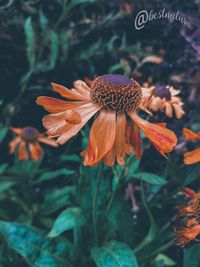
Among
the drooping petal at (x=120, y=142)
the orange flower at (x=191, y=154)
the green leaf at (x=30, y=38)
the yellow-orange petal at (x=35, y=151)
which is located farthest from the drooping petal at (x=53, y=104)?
the green leaf at (x=30, y=38)

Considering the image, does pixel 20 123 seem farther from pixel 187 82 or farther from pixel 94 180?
pixel 94 180

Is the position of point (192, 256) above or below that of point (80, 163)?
below

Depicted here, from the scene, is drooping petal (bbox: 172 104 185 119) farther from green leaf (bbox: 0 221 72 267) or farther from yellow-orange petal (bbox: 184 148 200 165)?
green leaf (bbox: 0 221 72 267)

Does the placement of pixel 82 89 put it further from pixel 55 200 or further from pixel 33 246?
pixel 55 200

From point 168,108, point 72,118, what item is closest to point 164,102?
point 168,108

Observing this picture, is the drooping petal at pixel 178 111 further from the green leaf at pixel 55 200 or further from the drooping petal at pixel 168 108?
the green leaf at pixel 55 200

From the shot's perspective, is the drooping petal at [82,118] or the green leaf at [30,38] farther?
the green leaf at [30,38]

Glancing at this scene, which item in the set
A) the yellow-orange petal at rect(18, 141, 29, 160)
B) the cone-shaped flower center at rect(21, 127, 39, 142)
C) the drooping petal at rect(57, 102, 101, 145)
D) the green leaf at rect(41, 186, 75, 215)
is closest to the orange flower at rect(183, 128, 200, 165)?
the drooping petal at rect(57, 102, 101, 145)
